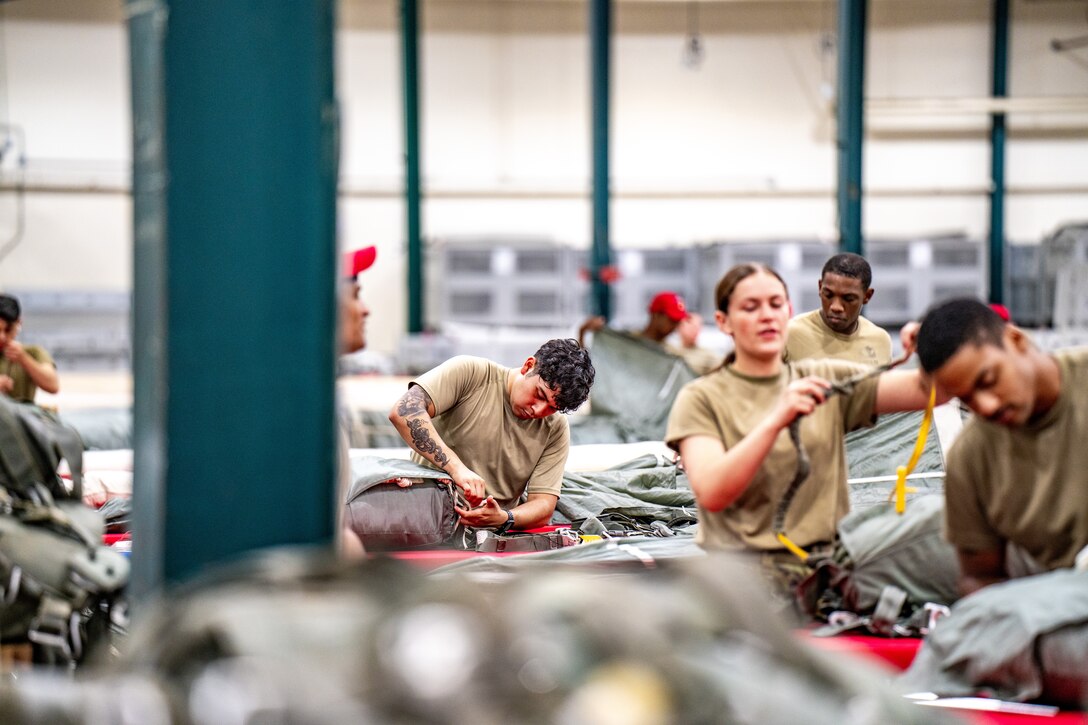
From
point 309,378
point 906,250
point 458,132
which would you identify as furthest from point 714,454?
point 458,132

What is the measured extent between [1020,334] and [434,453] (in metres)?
2.25

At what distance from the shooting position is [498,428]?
4363 mm

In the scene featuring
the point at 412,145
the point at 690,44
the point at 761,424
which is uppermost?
the point at 690,44

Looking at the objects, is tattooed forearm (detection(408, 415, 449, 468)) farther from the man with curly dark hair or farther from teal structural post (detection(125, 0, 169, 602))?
teal structural post (detection(125, 0, 169, 602))

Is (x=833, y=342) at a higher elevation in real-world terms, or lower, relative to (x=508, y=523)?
higher

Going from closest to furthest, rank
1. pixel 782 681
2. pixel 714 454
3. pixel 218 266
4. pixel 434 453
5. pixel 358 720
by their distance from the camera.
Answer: pixel 358 720 < pixel 782 681 < pixel 218 266 < pixel 714 454 < pixel 434 453

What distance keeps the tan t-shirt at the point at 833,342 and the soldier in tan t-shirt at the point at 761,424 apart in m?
0.80

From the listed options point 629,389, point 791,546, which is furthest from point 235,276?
point 629,389

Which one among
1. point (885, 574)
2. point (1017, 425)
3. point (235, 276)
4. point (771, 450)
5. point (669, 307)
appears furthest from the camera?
point (669, 307)

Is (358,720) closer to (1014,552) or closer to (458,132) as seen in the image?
(1014,552)

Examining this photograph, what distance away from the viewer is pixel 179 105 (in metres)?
2.18

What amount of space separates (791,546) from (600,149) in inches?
306

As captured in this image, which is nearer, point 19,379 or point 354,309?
point 354,309

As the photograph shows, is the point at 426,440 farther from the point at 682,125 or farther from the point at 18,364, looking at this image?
the point at 682,125
